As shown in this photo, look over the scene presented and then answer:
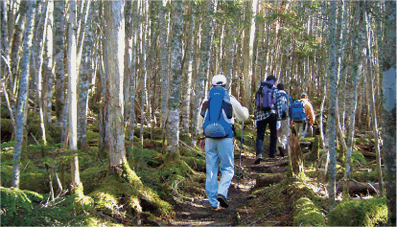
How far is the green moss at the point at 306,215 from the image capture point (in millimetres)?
4242

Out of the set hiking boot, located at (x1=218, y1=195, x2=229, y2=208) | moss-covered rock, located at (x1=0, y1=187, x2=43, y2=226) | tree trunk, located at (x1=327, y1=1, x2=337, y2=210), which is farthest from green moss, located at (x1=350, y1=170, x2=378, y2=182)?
moss-covered rock, located at (x1=0, y1=187, x2=43, y2=226)

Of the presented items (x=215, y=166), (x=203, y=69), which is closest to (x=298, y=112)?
(x=203, y=69)

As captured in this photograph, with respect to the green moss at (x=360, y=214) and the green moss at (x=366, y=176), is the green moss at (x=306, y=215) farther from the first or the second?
the green moss at (x=366, y=176)

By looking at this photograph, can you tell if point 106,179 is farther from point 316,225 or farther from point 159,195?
point 316,225

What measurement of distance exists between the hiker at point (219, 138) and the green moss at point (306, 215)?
1.25 meters

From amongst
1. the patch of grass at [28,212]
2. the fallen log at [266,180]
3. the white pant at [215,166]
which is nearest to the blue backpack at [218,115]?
the white pant at [215,166]

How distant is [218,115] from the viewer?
5719 millimetres

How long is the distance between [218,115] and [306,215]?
2055 mm

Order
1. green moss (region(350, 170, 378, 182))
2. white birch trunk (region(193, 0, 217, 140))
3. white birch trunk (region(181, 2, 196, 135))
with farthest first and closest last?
white birch trunk (region(193, 0, 217, 140))
white birch trunk (region(181, 2, 196, 135))
green moss (region(350, 170, 378, 182))

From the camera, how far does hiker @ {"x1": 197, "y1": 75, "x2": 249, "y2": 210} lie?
5680 millimetres

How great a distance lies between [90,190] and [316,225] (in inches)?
138

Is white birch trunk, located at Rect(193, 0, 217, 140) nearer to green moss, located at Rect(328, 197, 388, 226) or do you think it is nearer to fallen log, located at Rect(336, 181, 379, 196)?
fallen log, located at Rect(336, 181, 379, 196)

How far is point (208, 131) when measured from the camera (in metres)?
5.71

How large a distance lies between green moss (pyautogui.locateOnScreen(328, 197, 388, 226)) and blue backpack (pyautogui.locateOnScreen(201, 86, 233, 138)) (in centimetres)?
213
